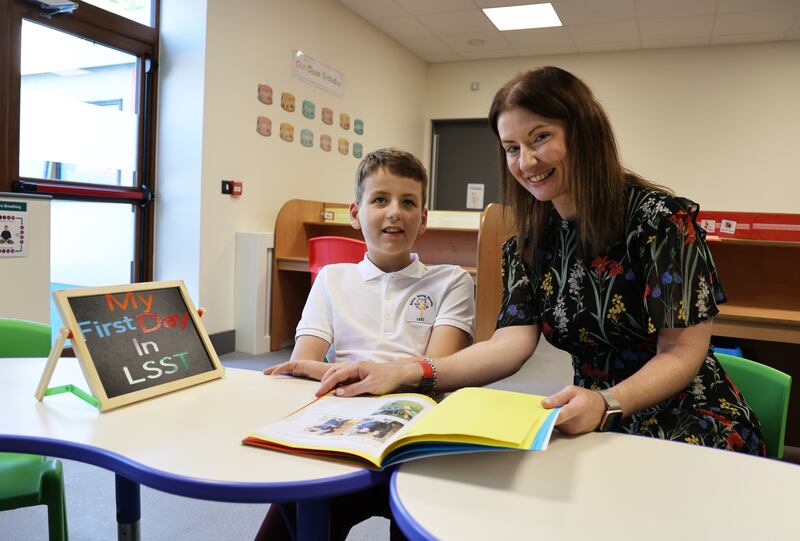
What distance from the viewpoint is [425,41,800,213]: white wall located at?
5.39 m

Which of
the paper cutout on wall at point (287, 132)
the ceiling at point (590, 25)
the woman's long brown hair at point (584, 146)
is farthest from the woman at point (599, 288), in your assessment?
the ceiling at point (590, 25)

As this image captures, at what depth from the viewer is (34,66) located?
3051mm

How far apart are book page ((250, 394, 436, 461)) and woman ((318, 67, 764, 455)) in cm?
7

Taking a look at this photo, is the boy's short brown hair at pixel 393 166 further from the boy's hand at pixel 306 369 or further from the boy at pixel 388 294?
the boy's hand at pixel 306 369

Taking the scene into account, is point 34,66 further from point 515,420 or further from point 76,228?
point 515,420

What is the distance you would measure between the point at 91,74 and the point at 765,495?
372cm

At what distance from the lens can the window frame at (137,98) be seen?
289cm

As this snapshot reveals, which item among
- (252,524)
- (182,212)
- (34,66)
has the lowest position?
(252,524)

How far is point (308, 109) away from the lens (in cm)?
461

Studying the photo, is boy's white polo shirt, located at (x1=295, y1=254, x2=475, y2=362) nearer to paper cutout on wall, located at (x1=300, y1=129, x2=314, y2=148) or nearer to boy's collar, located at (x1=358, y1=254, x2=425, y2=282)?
boy's collar, located at (x1=358, y1=254, x2=425, y2=282)

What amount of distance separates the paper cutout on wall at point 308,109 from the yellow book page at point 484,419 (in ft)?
13.3

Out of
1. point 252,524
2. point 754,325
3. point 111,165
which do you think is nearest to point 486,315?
point 754,325

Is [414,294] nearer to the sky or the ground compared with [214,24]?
nearer to the ground

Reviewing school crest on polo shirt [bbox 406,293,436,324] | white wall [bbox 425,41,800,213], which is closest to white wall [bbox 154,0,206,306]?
school crest on polo shirt [bbox 406,293,436,324]
